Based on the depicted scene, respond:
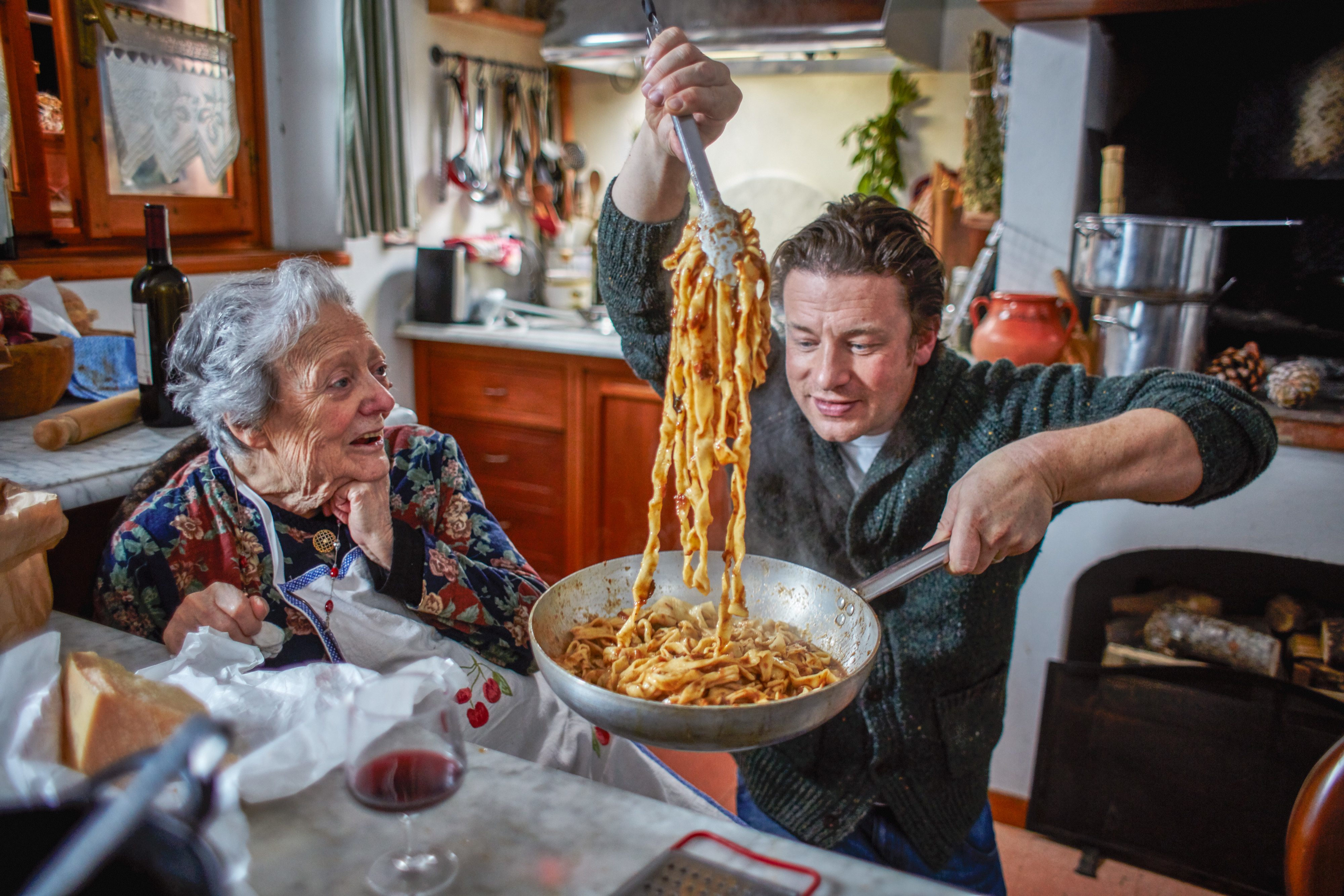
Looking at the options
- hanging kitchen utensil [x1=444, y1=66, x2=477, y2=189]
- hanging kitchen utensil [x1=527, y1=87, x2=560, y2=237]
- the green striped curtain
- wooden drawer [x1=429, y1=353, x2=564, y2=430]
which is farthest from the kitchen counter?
hanging kitchen utensil [x1=527, y1=87, x2=560, y2=237]

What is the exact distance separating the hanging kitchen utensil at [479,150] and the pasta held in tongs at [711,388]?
123 inches

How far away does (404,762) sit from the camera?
0.75 meters

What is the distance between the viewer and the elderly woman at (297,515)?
135 cm

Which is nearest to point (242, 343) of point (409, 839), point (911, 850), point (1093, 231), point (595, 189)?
point (409, 839)

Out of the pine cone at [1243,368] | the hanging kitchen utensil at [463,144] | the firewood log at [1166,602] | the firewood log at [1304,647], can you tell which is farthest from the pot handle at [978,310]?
the hanging kitchen utensil at [463,144]

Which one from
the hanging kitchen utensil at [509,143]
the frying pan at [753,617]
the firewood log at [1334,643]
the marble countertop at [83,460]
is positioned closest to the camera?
the frying pan at [753,617]

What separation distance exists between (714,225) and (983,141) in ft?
7.20

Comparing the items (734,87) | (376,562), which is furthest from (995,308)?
(376,562)

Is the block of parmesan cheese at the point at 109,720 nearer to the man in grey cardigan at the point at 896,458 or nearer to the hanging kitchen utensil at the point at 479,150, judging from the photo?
the man in grey cardigan at the point at 896,458

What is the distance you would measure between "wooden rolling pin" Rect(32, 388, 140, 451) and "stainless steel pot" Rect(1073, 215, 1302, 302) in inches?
81.8

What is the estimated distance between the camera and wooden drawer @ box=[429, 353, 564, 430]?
11.7 ft

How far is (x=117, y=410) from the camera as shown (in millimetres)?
1756

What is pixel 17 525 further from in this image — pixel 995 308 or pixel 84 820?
pixel 995 308

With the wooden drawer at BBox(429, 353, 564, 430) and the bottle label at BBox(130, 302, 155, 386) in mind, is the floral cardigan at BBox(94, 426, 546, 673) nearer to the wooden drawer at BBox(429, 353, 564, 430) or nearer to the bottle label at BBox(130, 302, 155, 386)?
the bottle label at BBox(130, 302, 155, 386)
